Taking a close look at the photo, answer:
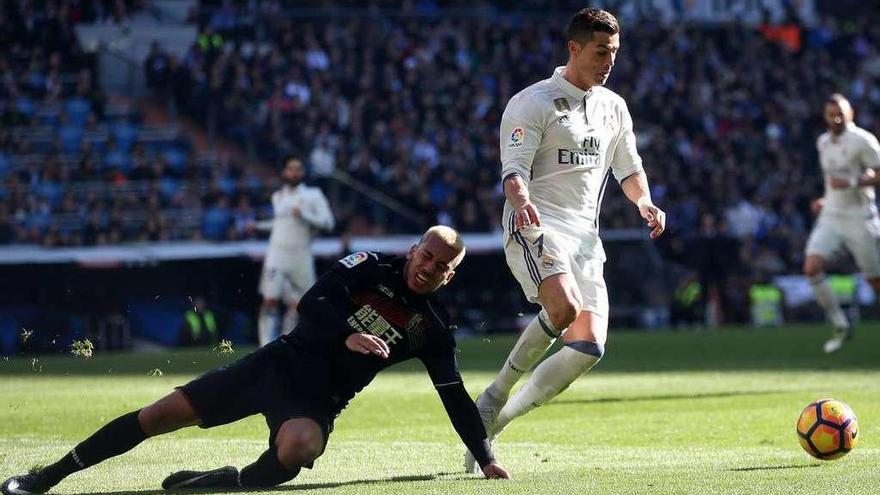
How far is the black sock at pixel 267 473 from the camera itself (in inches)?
305

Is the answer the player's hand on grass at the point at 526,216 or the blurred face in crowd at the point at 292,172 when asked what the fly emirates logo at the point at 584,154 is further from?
the blurred face in crowd at the point at 292,172

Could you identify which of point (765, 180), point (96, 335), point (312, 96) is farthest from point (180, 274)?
point (765, 180)

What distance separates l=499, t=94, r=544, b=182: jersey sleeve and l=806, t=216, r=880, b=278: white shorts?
34.1 feet

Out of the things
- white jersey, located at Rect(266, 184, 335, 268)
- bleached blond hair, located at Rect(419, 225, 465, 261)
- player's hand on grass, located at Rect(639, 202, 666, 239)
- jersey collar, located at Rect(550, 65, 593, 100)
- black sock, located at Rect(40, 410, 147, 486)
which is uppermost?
jersey collar, located at Rect(550, 65, 593, 100)

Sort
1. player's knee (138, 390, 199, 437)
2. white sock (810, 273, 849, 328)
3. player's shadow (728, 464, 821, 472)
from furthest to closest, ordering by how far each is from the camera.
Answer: white sock (810, 273, 849, 328), player's shadow (728, 464, 821, 472), player's knee (138, 390, 199, 437)

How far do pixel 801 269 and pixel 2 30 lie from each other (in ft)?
51.6

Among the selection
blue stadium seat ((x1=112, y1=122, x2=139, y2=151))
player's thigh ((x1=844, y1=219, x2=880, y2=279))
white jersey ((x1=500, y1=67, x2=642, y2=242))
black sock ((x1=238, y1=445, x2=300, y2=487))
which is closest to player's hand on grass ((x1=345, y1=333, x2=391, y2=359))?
black sock ((x1=238, y1=445, x2=300, y2=487))

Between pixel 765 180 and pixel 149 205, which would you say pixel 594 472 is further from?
pixel 765 180

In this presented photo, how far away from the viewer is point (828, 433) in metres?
8.63

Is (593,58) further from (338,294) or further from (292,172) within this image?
(292,172)

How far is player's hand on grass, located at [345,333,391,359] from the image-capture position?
24.3 ft

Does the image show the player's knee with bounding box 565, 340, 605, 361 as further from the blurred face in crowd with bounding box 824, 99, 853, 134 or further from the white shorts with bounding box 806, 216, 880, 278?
the white shorts with bounding box 806, 216, 880, 278

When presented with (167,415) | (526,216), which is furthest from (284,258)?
(167,415)

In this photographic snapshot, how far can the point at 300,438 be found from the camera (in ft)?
24.9
